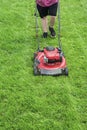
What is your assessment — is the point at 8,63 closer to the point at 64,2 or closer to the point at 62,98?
A: the point at 62,98

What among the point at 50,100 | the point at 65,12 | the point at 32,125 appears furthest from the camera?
the point at 65,12

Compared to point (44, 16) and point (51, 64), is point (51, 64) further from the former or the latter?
point (44, 16)

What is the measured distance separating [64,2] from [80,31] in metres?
1.59

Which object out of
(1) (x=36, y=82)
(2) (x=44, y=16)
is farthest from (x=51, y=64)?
(2) (x=44, y=16)

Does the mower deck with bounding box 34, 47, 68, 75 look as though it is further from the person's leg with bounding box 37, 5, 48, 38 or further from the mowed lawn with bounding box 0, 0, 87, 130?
the person's leg with bounding box 37, 5, 48, 38

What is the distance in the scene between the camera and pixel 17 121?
4363mm

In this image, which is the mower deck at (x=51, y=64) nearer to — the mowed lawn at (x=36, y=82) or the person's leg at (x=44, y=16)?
the mowed lawn at (x=36, y=82)

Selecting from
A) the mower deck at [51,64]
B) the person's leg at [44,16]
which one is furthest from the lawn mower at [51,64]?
the person's leg at [44,16]

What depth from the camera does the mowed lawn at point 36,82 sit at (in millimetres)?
4398

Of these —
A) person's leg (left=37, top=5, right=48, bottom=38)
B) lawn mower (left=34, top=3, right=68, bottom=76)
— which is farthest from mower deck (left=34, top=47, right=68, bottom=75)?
person's leg (left=37, top=5, right=48, bottom=38)

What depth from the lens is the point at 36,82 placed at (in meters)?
5.15

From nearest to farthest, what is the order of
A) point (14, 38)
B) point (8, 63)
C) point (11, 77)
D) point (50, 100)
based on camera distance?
point (50, 100) < point (11, 77) < point (8, 63) < point (14, 38)

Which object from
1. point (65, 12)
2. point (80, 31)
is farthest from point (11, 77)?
point (65, 12)

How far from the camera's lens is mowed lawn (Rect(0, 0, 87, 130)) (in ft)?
14.4
